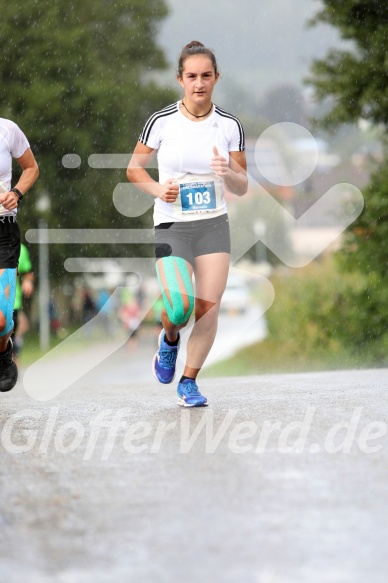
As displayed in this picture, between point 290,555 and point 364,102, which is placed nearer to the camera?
point 290,555

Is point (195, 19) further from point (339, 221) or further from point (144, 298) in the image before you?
point (339, 221)

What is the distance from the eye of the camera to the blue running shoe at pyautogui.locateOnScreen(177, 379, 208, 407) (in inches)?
318

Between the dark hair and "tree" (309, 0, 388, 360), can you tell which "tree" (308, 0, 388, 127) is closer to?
"tree" (309, 0, 388, 360)

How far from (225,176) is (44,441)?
1928mm

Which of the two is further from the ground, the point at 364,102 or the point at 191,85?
the point at 191,85

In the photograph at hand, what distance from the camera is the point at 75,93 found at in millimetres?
40062

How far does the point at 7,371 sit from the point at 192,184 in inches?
74.2

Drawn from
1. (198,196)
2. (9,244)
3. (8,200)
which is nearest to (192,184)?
(198,196)

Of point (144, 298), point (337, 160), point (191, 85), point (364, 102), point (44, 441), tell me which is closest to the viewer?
point (44, 441)

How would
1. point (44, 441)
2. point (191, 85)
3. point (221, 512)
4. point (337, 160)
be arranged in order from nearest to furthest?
point (221, 512)
point (44, 441)
point (191, 85)
point (337, 160)

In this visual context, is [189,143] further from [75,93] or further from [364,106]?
[75,93]

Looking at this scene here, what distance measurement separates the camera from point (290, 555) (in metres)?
3.88

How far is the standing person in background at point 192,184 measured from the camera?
25.1 feet

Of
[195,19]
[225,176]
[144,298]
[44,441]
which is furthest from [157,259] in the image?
[195,19]
